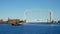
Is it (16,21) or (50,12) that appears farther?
(50,12)

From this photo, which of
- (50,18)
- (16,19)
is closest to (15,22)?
(16,19)

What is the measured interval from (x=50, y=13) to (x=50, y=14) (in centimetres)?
197

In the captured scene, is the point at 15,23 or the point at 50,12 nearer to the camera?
the point at 15,23

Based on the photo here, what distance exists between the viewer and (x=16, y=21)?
330ft

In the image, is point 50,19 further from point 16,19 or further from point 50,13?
point 16,19

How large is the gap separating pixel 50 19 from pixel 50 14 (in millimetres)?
3514

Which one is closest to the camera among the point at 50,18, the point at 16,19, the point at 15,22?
the point at 15,22

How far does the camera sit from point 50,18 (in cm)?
11612

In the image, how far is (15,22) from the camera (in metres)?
98.9

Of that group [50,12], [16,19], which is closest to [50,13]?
[50,12]

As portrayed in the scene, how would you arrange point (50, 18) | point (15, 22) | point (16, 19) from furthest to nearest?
point (50, 18)
point (16, 19)
point (15, 22)

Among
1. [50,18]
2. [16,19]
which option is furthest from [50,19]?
[16,19]

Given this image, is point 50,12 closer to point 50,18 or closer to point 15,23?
point 50,18

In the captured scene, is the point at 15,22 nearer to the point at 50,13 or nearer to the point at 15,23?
the point at 15,23
